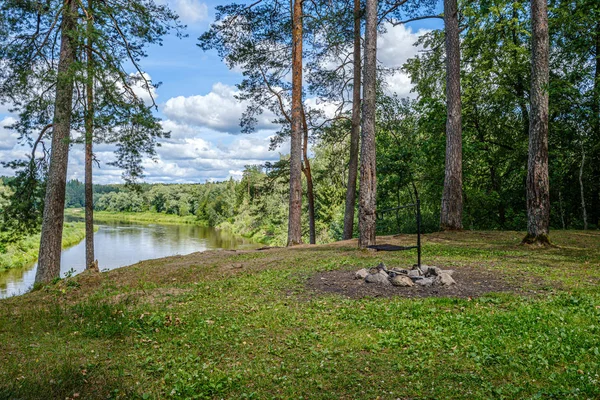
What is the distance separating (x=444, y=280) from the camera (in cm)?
634

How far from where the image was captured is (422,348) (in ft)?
13.1

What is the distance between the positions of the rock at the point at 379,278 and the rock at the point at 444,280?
78 cm

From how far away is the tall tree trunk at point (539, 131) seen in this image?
937 cm

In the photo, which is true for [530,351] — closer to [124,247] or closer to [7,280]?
[7,280]

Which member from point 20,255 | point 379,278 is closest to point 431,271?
point 379,278

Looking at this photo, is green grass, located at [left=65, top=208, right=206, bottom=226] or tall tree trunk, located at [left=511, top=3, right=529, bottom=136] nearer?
tall tree trunk, located at [left=511, top=3, right=529, bottom=136]

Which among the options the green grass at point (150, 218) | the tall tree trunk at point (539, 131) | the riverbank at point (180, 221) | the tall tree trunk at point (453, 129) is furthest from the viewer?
the green grass at point (150, 218)

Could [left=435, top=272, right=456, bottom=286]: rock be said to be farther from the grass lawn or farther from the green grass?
the green grass

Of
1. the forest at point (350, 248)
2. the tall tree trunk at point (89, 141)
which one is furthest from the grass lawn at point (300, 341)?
the tall tree trunk at point (89, 141)

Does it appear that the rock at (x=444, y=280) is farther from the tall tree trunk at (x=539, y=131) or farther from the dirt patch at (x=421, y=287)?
the tall tree trunk at (x=539, y=131)

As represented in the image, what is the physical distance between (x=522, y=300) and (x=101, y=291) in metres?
6.85

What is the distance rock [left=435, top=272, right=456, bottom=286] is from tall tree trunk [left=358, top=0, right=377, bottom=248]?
10.2 ft

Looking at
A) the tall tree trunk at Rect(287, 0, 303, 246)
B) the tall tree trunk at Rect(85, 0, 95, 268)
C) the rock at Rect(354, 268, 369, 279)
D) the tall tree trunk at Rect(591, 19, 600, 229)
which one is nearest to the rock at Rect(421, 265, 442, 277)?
the rock at Rect(354, 268, 369, 279)

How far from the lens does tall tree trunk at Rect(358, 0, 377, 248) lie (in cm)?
920
